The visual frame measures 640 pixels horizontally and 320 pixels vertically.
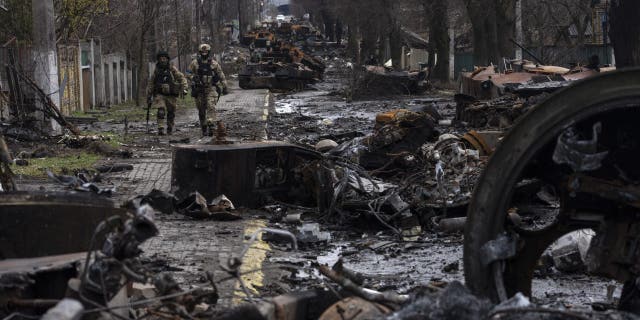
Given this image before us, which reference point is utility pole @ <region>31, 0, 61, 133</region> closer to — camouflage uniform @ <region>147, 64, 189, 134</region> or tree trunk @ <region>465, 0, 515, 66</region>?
camouflage uniform @ <region>147, 64, 189, 134</region>

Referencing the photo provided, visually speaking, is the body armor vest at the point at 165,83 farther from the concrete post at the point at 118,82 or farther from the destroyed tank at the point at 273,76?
the destroyed tank at the point at 273,76

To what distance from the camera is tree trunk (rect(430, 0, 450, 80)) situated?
47.8m

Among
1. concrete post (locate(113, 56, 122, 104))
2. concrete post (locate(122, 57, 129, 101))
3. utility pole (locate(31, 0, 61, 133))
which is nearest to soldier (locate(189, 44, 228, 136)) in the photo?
utility pole (locate(31, 0, 61, 133))

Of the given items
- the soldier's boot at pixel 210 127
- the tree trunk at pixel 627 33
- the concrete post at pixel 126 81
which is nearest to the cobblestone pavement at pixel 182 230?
the soldier's boot at pixel 210 127

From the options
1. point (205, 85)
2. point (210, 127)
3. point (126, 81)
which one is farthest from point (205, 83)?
point (126, 81)

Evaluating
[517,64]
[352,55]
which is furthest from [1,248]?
[352,55]

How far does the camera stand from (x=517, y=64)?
29906mm

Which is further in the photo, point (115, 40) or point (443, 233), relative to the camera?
point (115, 40)

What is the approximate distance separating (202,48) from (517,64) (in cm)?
1116

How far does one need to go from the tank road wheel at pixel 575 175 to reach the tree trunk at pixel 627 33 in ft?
46.7

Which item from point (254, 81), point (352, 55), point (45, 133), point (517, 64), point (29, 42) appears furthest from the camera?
point (352, 55)

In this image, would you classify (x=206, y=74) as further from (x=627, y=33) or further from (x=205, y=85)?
(x=627, y=33)

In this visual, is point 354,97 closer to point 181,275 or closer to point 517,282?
point 181,275

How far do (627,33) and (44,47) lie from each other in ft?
36.9
